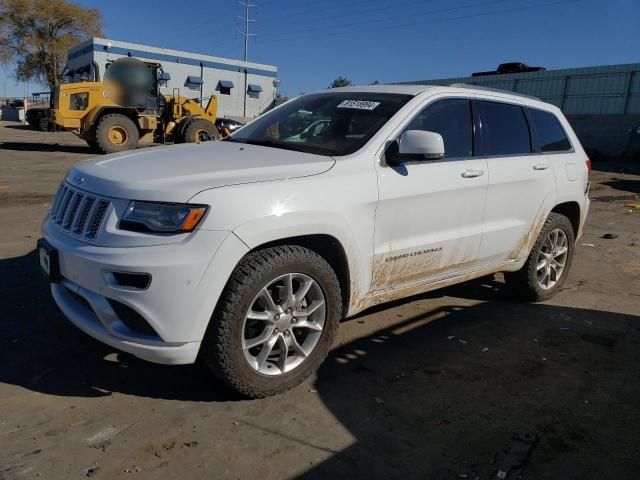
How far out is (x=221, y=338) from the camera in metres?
2.67

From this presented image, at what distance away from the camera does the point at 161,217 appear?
2594mm

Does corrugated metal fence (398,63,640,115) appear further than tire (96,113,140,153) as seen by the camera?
Yes

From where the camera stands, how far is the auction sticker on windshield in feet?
12.2

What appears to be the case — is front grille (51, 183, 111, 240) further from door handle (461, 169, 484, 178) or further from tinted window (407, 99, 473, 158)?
door handle (461, 169, 484, 178)

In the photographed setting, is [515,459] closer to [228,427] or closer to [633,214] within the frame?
[228,427]

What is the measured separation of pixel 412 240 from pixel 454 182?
548 millimetres

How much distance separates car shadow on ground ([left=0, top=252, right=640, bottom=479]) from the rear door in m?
0.66

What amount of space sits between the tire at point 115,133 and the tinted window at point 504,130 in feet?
44.5

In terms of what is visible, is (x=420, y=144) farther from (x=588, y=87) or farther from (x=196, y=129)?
(x=588, y=87)

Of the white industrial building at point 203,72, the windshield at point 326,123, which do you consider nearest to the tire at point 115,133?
the windshield at point 326,123

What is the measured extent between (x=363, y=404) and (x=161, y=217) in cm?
146

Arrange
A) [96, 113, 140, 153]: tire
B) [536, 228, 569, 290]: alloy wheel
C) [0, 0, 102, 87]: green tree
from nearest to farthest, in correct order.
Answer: [536, 228, 569, 290]: alloy wheel < [96, 113, 140, 153]: tire < [0, 0, 102, 87]: green tree

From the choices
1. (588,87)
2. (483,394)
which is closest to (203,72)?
(588,87)

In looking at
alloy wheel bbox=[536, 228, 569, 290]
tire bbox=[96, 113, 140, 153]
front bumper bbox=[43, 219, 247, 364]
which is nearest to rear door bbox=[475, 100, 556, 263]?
alloy wheel bbox=[536, 228, 569, 290]
